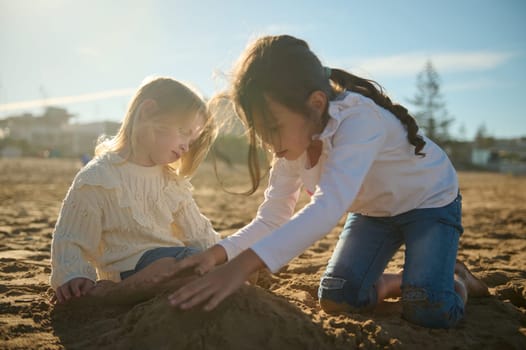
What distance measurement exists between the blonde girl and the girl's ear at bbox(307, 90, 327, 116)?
799mm

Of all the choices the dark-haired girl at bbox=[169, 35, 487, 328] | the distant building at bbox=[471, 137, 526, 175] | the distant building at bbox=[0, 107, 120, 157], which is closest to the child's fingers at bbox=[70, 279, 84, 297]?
the dark-haired girl at bbox=[169, 35, 487, 328]

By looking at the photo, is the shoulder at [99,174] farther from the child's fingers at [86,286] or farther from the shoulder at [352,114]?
the shoulder at [352,114]

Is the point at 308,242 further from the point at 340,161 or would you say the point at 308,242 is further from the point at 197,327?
the point at 197,327

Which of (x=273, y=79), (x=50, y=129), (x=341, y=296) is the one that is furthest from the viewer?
(x=50, y=129)

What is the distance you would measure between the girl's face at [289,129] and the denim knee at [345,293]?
719 mm

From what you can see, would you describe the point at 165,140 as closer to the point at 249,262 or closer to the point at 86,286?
the point at 86,286

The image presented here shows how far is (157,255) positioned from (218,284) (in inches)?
35.8

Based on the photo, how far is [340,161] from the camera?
5.69ft

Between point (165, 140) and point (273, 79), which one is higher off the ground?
point (273, 79)

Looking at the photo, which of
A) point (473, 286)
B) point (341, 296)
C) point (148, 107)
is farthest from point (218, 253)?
point (473, 286)

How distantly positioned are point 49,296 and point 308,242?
1413 mm

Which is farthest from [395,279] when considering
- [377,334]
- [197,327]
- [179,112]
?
[179,112]

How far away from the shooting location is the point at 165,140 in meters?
2.40

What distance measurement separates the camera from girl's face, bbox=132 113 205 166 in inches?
94.4
